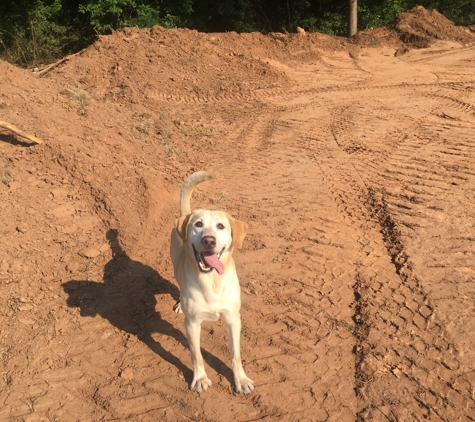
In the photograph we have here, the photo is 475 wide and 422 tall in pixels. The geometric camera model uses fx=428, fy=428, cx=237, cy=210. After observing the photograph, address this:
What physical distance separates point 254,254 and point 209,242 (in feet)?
7.90

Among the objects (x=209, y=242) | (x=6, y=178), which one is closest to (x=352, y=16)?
(x=6, y=178)

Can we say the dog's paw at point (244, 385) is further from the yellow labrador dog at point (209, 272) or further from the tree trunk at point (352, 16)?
the tree trunk at point (352, 16)

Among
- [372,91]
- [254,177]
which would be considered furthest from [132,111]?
[372,91]

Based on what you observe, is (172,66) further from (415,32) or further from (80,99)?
(415,32)

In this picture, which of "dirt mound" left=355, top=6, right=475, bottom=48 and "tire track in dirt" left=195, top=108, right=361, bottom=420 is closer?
"tire track in dirt" left=195, top=108, right=361, bottom=420

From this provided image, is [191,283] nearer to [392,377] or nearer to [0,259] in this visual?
[392,377]

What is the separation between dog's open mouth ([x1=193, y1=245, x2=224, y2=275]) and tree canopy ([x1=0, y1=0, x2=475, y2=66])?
1382 cm

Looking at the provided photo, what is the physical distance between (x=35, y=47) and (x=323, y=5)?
40.6 feet

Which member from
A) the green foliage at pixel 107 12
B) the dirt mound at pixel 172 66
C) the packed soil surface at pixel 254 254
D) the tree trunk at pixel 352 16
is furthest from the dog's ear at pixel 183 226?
the tree trunk at pixel 352 16

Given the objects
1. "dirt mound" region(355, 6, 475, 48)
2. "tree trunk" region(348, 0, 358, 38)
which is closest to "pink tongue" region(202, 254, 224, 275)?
"dirt mound" region(355, 6, 475, 48)

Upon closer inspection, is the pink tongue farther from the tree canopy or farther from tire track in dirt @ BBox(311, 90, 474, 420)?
the tree canopy

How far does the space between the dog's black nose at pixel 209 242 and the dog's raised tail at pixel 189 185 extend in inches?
30.2

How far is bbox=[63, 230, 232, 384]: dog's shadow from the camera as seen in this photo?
4.23 meters

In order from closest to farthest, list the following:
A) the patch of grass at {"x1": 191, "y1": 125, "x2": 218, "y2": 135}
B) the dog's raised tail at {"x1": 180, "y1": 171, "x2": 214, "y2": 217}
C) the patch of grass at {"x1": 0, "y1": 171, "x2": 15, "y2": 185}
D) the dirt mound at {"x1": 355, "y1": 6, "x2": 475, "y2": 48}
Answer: the dog's raised tail at {"x1": 180, "y1": 171, "x2": 214, "y2": 217} → the patch of grass at {"x1": 0, "y1": 171, "x2": 15, "y2": 185} → the patch of grass at {"x1": 191, "y1": 125, "x2": 218, "y2": 135} → the dirt mound at {"x1": 355, "y1": 6, "x2": 475, "y2": 48}
